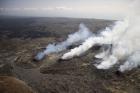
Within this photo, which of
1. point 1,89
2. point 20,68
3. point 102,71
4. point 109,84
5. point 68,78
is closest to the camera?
point 1,89

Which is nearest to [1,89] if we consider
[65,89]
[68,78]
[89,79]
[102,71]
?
[65,89]

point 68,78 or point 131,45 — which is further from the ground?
point 131,45

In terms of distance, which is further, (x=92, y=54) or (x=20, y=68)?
(x=92, y=54)

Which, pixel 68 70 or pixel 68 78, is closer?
pixel 68 78

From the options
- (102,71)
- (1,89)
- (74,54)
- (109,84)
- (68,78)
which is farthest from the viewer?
(74,54)

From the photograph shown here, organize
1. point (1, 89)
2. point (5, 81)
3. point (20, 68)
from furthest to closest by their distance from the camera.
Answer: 1. point (20, 68)
2. point (5, 81)
3. point (1, 89)

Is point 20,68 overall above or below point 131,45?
below

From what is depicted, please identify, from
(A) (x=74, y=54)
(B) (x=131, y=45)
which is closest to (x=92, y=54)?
(A) (x=74, y=54)

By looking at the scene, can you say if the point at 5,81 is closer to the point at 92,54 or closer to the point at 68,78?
the point at 68,78

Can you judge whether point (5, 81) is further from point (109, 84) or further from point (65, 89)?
point (109, 84)
